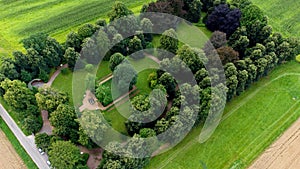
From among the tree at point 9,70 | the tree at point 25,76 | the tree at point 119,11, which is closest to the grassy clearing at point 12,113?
the tree at point 9,70

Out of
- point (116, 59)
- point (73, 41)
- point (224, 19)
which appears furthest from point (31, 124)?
point (224, 19)

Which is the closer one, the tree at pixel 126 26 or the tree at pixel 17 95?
the tree at pixel 17 95

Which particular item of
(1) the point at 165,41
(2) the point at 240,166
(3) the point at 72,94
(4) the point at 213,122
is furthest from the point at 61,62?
(2) the point at 240,166

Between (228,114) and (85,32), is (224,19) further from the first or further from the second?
(85,32)

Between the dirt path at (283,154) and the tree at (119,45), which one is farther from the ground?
the tree at (119,45)

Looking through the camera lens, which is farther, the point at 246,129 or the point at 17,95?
the point at 246,129

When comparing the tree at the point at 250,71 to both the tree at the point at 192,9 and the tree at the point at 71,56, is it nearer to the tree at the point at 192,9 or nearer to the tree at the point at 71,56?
the tree at the point at 192,9

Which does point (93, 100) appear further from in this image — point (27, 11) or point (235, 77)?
point (27, 11)
